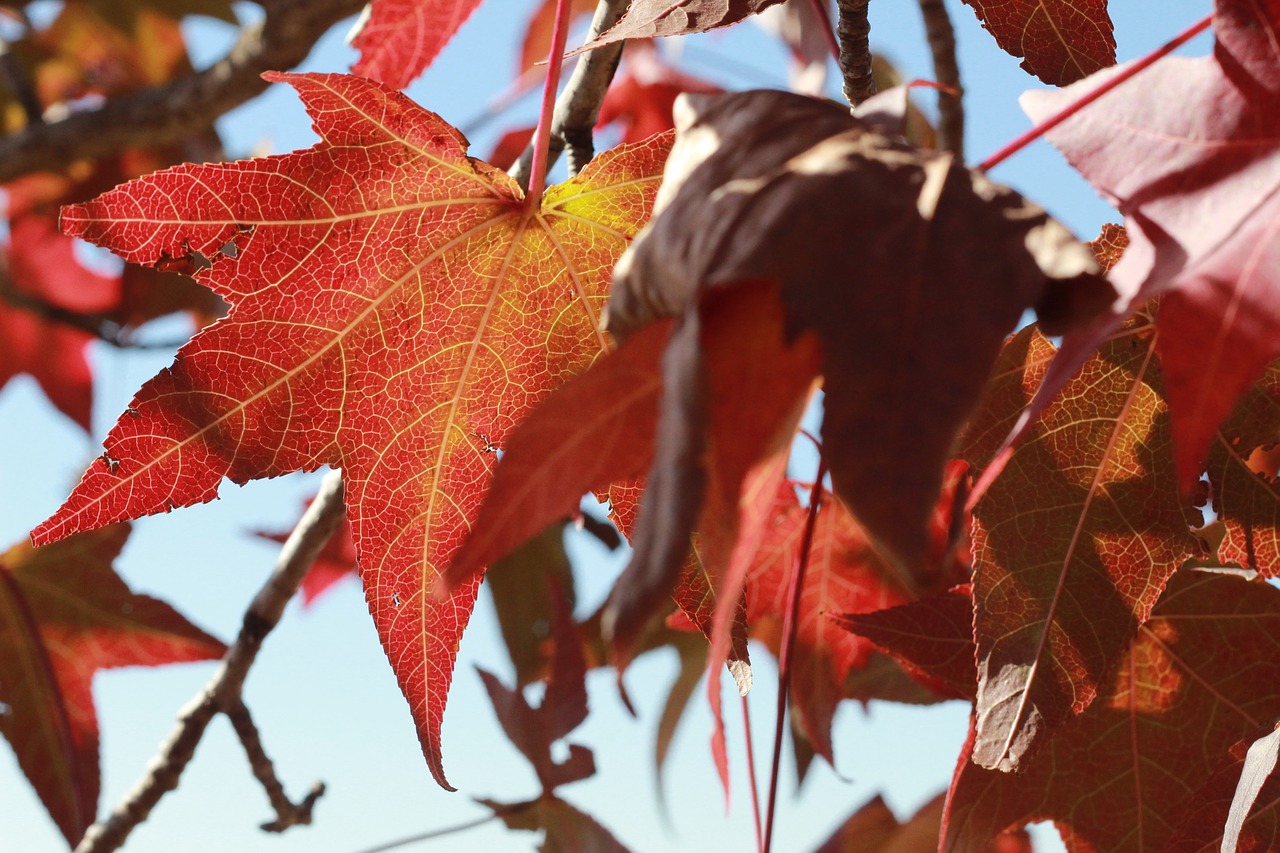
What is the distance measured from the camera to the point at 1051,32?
0.63m

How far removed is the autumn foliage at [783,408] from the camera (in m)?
0.37

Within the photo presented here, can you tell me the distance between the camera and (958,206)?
1.29 ft

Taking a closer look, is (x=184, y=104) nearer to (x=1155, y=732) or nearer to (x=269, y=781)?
(x=269, y=781)

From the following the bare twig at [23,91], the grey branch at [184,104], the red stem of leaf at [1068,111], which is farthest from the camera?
the bare twig at [23,91]

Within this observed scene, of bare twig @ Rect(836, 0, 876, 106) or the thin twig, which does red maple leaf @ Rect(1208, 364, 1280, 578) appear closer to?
bare twig @ Rect(836, 0, 876, 106)

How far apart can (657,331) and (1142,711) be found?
2.05 feet

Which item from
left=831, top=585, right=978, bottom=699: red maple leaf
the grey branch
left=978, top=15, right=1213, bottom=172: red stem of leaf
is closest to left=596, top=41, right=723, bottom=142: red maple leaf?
the grey branch

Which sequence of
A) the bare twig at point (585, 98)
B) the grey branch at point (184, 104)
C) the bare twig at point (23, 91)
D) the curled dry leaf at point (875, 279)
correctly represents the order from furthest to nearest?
the bare twig at point (23, 91) < the grey branch at point (184, 104) < the bare twig at point (585, 98) < the curled dry leaf at point (875, 279)

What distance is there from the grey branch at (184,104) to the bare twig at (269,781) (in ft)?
2.77

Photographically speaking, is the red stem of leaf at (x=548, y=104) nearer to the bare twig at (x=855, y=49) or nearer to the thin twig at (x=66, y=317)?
the bare twig at (x=855, y=49)

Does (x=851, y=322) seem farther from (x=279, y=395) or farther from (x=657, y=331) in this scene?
(x=279, y=395)

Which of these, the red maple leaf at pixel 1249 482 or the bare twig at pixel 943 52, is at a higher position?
the bare twig at pixel 943 52

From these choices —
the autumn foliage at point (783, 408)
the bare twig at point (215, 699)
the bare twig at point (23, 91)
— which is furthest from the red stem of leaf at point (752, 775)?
the bare twig at point (23, 91)

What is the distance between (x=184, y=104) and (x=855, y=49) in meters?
1.22
